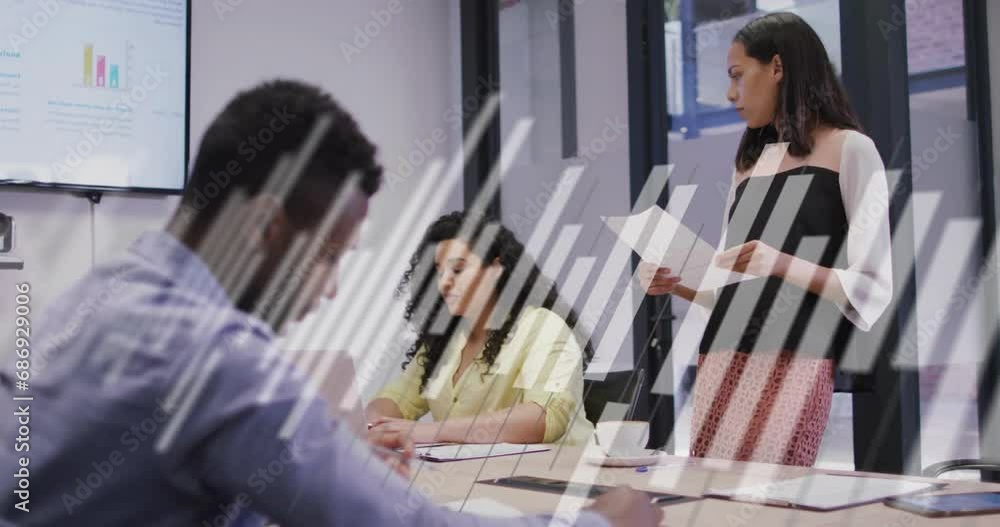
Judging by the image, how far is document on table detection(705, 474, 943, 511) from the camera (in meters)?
1.22

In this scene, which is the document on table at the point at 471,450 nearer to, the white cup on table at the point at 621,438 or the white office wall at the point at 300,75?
the white cup on table at the point at 621,438

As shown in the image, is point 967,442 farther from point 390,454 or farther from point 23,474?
point 23,474

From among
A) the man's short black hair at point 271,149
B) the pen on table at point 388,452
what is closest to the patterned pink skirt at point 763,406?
the pen on table at point 388,452

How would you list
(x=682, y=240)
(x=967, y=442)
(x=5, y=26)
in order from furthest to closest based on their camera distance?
(x=5, y=26) < (x=967, y=442) < (x=682, y=240)

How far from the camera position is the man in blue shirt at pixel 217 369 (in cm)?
67

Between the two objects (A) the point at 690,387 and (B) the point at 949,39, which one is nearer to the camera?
(B) the point at 949,39

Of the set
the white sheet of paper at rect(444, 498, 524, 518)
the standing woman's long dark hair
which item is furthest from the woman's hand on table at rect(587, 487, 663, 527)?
the standing woman's long dark hair

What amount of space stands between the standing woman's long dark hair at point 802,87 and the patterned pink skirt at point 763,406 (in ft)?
1.41

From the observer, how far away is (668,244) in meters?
1.77

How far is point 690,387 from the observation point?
340 centimetres

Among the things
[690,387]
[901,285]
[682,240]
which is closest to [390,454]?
[682,240]

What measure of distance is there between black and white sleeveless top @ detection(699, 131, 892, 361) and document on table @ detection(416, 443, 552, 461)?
1.39ft

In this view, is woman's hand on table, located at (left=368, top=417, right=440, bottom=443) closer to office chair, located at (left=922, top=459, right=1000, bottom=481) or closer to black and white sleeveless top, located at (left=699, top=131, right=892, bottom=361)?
black and white sleeveless top, located at (left=699, top=131, right=892, bottom=361)

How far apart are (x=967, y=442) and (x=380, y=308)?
2.39 meters
